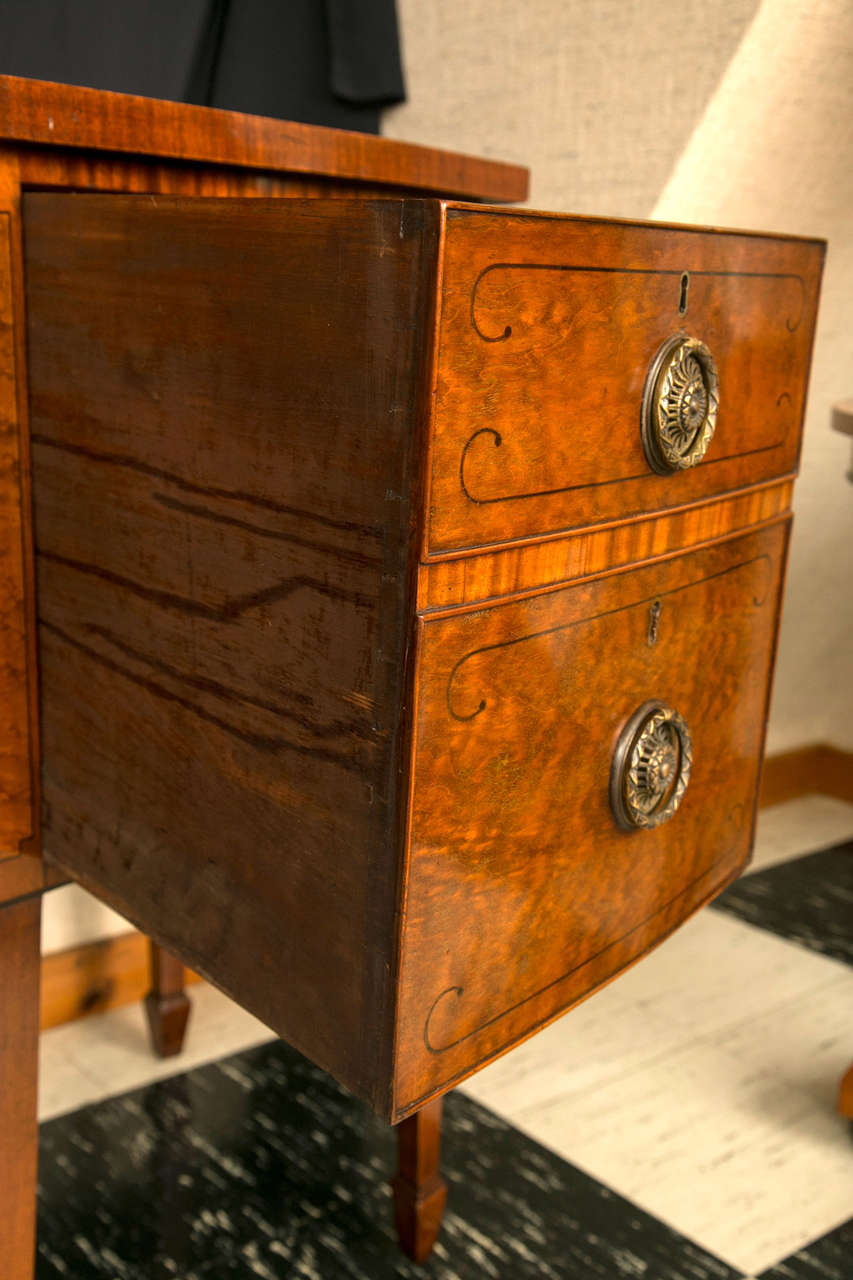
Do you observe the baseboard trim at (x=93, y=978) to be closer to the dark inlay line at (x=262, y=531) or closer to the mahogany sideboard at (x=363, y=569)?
the mahogany sideboard at (x=363, y=569)

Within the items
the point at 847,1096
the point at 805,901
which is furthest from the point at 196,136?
the point at 805,901

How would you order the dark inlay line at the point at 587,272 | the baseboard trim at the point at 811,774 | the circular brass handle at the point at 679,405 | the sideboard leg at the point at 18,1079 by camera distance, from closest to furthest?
the dark inlay line at the point at 587,272 → the circular brass handle at the point at 679,405 → the sideboard leg at the point at 18,1079 → the baseboard trim at the point at 811,774

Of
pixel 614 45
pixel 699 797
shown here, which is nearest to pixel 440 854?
pixel 699 797

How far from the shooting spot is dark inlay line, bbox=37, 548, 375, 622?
1.61 ft

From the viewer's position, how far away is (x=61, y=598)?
0.66m

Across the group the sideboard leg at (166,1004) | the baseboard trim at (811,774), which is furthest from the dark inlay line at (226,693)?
the baseboard trim at (811,774)

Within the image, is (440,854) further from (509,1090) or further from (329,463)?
(509,1090)

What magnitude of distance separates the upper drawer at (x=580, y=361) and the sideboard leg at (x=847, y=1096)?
0.73m

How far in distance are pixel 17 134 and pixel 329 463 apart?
0.26m

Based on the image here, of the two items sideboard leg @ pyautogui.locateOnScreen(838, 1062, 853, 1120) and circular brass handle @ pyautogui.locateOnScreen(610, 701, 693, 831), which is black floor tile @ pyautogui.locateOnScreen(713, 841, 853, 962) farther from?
circular brass handle @ pyautogui.locateOnScreen(610, 701, 693, 831)

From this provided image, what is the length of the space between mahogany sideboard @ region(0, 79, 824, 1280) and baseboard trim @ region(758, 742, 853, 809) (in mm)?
1334

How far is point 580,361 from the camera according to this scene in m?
0.52

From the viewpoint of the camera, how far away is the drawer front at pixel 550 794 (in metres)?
0.51

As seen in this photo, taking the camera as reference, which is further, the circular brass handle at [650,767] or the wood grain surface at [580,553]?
the circular brass handle at [650,767]
